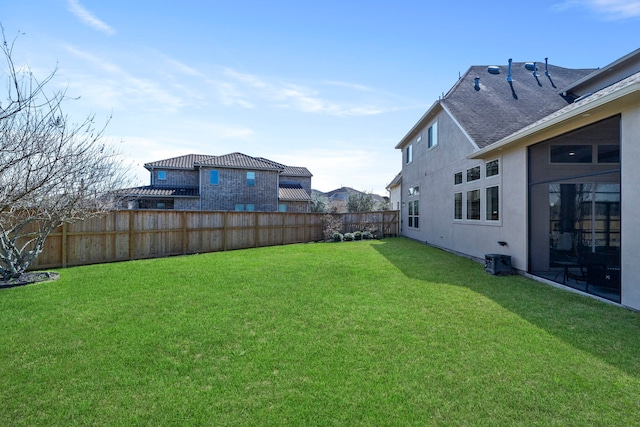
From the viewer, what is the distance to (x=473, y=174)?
34.2ft

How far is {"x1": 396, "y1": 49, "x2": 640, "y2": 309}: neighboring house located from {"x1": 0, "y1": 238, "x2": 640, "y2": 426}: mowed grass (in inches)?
66.6

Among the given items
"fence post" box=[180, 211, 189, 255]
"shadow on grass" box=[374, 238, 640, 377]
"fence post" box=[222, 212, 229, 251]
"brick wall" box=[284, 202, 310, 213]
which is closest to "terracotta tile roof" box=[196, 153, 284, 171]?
"brick wall" box=[284, 202, 310, 213]

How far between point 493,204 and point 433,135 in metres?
5.62

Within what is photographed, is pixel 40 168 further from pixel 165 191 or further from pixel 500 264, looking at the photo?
pixel 165 191

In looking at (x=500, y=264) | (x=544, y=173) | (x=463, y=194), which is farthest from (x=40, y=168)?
(x=463, y=194)

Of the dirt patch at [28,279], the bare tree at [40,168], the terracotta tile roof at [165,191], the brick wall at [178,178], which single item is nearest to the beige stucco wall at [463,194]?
the bare tree at [40,168]

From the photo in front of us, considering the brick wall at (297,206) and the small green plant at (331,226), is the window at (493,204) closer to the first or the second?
the small green plant at (331,226)

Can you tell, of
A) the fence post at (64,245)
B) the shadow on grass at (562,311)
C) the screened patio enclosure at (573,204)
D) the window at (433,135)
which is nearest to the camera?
the shadow on grass at (562,311)

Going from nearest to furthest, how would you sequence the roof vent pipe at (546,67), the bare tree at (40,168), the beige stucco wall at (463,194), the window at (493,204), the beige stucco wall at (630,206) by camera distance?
the bare tree at (40,168) < the beige stucco wall at (630,206) < the beige stucco wall at (463,194) < the window at (493,204) < the roof vent pipe at (546,67)

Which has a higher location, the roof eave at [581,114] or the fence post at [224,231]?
the roof eave at [581,114]

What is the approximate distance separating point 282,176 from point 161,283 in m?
23.2

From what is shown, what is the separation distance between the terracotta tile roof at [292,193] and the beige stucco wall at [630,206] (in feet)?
71.5

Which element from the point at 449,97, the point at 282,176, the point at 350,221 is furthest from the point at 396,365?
the point at 282,176

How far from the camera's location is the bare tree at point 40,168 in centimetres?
312
